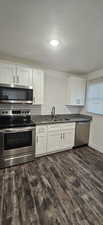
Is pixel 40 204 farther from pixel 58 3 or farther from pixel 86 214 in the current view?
pixel 58 3

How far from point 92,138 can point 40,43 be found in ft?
9.61

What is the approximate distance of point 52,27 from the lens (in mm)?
1443

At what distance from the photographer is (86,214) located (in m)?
1.35

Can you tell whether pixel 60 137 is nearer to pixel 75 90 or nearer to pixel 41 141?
pixel 41 141

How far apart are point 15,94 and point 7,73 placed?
479 mm

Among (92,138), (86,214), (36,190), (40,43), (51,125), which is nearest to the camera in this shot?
(86,214)

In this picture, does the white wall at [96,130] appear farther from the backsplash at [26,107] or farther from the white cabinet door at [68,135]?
the backsplash at [26,107]

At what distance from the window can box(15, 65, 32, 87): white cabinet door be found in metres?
1.96

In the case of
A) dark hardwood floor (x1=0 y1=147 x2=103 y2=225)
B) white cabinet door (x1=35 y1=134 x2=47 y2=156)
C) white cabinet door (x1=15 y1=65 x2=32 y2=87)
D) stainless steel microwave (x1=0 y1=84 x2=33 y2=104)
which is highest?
white cabinet door (x1=15 y1=65 x2=32 y2=87)

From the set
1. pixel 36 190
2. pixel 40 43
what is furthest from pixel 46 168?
pixel 40 43

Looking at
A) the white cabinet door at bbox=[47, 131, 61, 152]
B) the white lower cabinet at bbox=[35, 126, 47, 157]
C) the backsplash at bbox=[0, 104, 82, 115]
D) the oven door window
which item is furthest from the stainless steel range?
the white cabinet door at bbox=[47, 131, 61, 152]

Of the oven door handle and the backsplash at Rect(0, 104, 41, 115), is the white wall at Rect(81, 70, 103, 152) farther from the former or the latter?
the oven door handle

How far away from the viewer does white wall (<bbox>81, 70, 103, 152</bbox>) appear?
119 inches

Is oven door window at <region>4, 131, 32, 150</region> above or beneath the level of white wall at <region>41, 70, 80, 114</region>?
beneath
